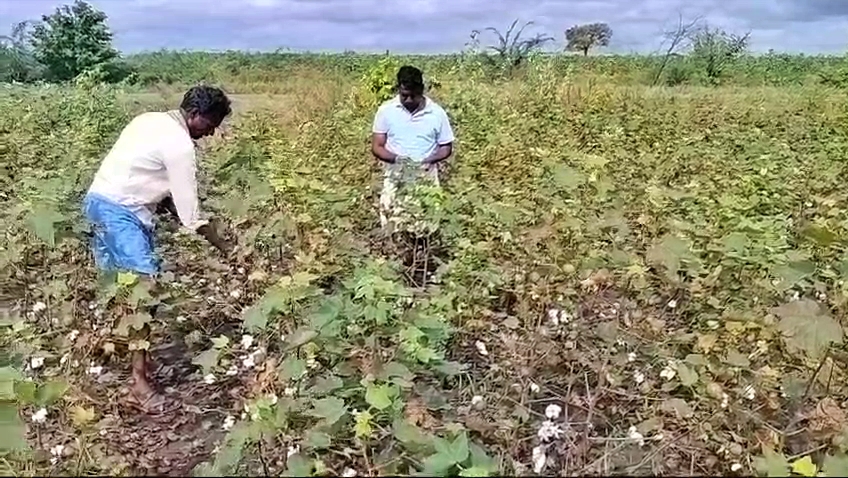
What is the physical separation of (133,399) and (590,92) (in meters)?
10.4

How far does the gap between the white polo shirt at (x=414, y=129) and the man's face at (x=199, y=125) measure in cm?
167

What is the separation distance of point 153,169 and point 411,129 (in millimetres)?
1860

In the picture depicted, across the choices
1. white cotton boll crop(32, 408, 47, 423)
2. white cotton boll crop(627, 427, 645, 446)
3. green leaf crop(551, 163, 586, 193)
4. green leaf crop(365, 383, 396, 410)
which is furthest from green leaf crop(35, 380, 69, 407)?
green leaf crop(551, 163, 586, 193)

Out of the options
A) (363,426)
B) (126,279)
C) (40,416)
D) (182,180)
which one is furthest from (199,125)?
(363,426)

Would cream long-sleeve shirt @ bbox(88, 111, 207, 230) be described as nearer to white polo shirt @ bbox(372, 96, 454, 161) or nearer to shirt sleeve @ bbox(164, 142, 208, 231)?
shirt sleeve @ bbox(164, 142, 208, 231)

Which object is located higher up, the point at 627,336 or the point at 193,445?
the point at 627,336

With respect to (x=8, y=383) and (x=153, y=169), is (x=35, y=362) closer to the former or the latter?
(x=8, y=383)

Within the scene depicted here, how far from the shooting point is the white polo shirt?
5406 millimetres

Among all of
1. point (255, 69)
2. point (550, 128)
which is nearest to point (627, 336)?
point (550, 128)

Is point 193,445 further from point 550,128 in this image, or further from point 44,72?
point 44,72

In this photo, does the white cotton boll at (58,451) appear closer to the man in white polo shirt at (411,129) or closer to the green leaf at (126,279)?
→ the green leaf at (126,279)

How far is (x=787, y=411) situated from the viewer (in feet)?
10.5

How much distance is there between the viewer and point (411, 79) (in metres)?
5.29

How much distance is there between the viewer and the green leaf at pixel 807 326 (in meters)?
→ 2.64
